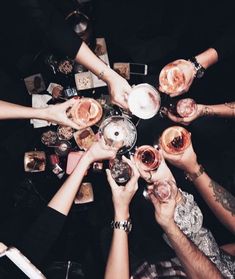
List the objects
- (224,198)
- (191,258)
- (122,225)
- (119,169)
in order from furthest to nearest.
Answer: (224,198)
(119,169)
(122,225)
(191,258)

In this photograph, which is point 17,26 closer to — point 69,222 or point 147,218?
point 69,222

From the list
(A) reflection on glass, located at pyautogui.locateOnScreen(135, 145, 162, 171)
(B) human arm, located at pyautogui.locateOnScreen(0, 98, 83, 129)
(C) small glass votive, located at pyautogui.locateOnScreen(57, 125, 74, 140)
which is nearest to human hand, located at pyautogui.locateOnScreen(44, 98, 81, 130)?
(B) human arm, located at pyautogui.locateOnScreen(0, 98, 83, 129)

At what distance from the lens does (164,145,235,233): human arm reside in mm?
2346

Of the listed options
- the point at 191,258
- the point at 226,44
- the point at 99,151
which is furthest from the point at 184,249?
the point at 226,44

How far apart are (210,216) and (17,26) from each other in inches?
105

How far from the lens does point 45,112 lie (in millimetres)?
2275

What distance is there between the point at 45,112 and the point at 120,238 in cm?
104

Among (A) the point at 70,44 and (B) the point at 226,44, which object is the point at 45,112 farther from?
(B) the point at 226,44

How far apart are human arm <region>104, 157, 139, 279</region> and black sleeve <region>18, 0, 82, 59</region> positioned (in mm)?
949

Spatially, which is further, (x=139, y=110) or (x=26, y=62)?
(x=26, y=62)

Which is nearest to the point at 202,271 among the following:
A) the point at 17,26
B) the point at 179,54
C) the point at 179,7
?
the point at 179,54

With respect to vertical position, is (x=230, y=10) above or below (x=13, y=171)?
→ above

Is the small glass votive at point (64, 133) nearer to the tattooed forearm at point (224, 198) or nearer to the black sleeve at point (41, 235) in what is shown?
the black sleeve at point (41, 235)

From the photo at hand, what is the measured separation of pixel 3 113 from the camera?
233 centimetres
